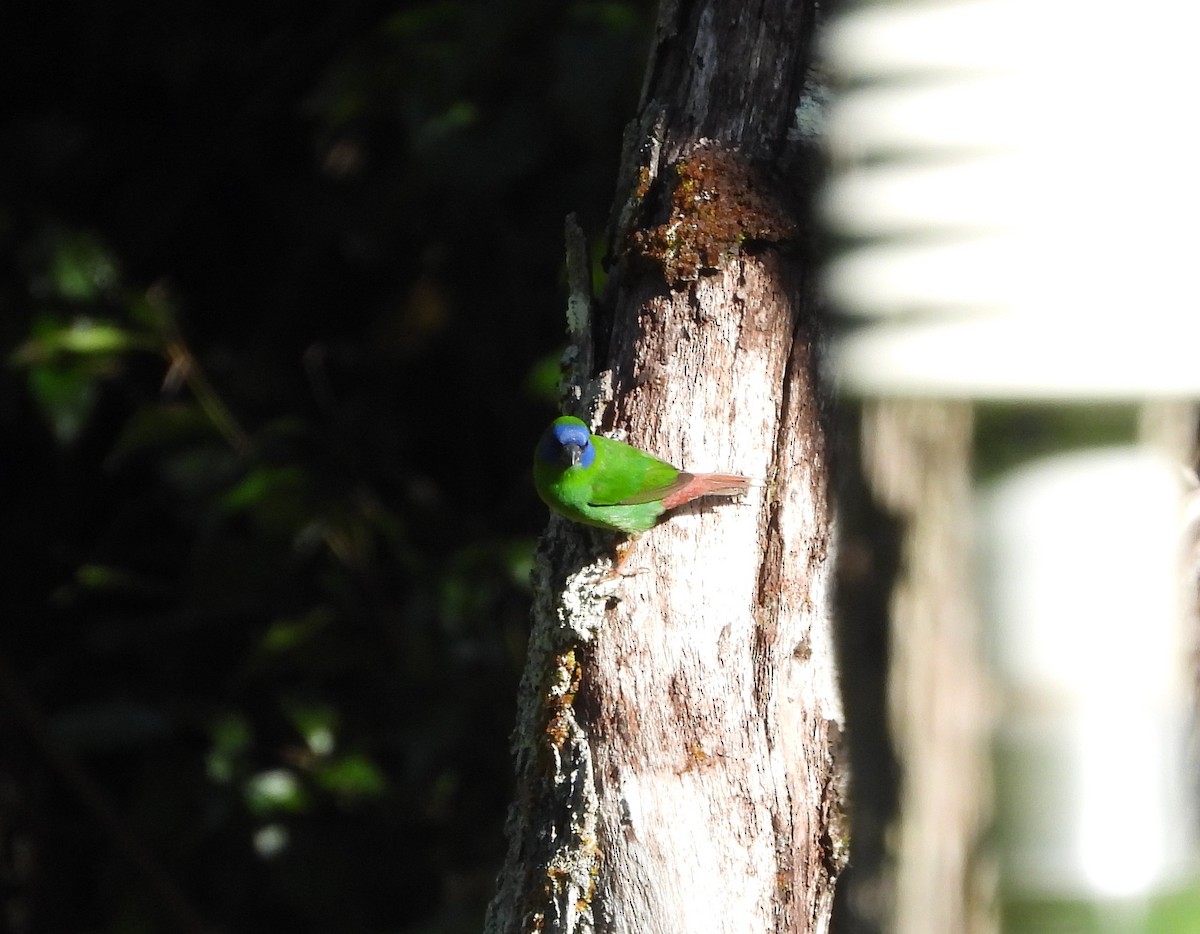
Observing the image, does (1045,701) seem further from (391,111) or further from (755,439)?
(391,111)

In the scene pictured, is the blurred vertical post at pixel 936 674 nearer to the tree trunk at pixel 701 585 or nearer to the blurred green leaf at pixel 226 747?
the tree trunk at pixel 701 585

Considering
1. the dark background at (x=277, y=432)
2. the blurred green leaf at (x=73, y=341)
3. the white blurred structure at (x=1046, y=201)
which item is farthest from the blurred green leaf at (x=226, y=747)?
the white blurred structure at (x=1046, y=201)

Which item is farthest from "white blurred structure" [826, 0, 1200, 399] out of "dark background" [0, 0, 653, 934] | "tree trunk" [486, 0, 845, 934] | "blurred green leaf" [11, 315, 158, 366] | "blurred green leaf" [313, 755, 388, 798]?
"blurred green leaf" [11, 315, 158, 366]

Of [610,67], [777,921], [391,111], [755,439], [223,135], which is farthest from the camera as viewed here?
[223,135]

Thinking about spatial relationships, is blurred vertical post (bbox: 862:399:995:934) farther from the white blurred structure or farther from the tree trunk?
the tree trunk

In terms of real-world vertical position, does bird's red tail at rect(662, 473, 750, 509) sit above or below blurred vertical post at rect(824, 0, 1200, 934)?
above

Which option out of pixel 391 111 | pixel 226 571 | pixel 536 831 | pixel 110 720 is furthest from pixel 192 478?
pixel 536 831
